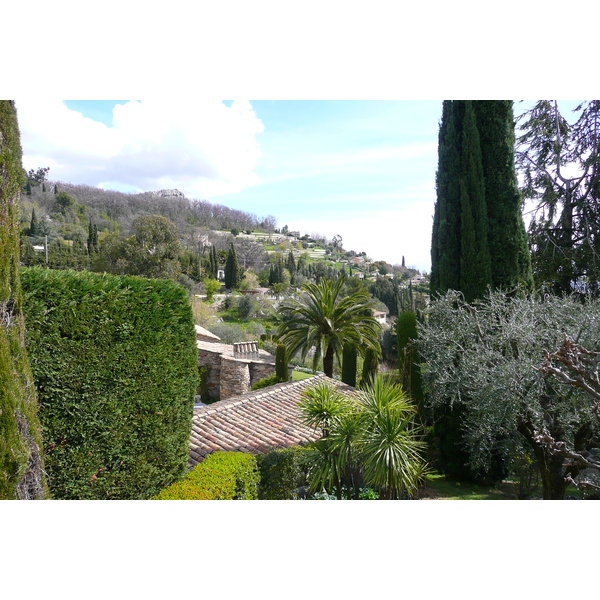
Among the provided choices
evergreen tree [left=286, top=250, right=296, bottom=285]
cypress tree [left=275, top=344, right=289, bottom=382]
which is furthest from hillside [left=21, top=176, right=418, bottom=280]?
cypress tree [left=275, top=344, right=289, bottom=382]

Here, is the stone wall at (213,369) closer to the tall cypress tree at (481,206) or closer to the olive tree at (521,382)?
the tall cypress tree at (481,206)

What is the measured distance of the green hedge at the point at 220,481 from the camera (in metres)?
4.13

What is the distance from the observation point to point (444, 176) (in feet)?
30.9

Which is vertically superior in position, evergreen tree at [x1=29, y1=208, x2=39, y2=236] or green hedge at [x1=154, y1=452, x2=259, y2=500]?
evergreen tree at [x1=29, y1=208, x2=39, y2=236]

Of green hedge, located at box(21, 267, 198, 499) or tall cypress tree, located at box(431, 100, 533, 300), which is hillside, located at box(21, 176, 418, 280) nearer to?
tall cypress tree, located at box(431, 100, 533, 300)

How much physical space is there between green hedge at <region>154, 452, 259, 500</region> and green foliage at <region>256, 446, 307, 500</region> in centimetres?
21

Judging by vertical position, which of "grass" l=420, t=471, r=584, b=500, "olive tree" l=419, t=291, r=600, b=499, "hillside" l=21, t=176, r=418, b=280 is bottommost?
"grass" l=420, t=471, r=584, b=500

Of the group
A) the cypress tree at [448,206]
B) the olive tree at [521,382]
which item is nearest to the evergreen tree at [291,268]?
the cypress tree at [448,206]

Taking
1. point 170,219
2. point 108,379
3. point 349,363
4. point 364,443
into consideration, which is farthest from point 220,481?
point 170,219

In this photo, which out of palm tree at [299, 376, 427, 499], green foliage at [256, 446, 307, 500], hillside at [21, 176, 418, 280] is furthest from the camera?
hillside at [21, 176, 418, 280]

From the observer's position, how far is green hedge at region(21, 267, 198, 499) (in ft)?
11.4

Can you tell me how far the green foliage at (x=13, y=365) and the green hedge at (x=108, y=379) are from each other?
0.39 meters

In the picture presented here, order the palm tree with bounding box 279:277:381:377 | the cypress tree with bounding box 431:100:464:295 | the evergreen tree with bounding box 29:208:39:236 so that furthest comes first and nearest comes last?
1. the evergreen tree with bounding box 29:208:39:236
2. the palm tree with bounding box 279:277:381:377
3. the cypress tree with bounding box 431:100:464:295

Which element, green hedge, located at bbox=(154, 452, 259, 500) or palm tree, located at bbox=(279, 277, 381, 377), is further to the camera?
palm tree, located at bbox=(279, 277, 381, 377)
